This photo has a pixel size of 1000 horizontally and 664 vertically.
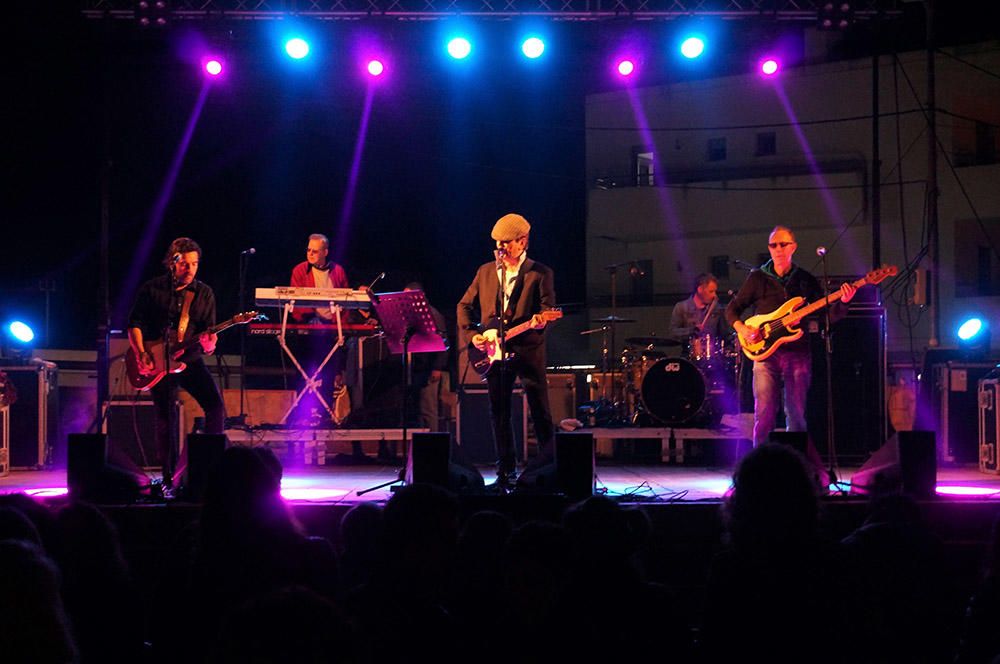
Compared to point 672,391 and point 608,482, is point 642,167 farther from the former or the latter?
point 608,482

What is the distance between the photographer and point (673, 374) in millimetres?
11969

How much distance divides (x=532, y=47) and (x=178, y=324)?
4929 millimetres

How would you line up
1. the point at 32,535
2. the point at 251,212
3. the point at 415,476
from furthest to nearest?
the point at 251,212 < the point at 415,476 < the point at 32,535

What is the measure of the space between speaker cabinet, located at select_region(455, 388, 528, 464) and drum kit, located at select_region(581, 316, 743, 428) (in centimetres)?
107

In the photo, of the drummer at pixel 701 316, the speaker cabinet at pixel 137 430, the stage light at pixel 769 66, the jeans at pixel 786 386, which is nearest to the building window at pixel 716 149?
the drummer at pixel 701 316

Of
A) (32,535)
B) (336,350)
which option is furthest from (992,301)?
(32,535)

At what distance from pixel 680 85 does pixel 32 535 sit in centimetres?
3185

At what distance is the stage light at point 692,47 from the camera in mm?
10969

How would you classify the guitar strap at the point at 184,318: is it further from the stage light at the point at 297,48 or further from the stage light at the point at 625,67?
the stage light at the point at 625,67

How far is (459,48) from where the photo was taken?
11.0m

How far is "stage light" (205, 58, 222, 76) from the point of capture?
11359mm

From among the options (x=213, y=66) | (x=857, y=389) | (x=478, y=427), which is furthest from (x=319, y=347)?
(x=857, y=389)

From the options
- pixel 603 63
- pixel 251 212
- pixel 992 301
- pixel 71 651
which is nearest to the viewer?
Result: pixel 71 651

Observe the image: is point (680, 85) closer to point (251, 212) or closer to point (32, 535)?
point (251, 212)
